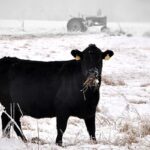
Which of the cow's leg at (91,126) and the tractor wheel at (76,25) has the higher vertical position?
the tractor wheel at (76,25)

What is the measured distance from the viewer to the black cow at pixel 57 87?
640cm

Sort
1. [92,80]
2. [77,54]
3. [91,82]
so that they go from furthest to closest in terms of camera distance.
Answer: [77,54] < [91,82] < [92,80]

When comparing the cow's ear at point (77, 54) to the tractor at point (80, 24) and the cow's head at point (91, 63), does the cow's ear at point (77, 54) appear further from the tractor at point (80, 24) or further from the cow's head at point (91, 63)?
the tractor at point (80, 24)

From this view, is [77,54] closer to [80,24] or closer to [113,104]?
[113,104]

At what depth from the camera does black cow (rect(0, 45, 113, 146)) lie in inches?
252

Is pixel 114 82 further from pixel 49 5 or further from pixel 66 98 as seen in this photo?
pixel 49 5

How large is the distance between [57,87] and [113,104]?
380cm

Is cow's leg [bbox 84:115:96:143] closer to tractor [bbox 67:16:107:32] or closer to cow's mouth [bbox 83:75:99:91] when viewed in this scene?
cow's mouth [bbox 83:75:99:91]

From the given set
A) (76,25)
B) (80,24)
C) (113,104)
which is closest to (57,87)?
(113,104)

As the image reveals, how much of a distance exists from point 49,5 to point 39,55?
94.6 meters

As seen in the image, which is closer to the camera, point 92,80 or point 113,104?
point 92,80

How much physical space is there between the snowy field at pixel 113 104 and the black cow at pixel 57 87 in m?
0.39

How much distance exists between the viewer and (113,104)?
10.2 m

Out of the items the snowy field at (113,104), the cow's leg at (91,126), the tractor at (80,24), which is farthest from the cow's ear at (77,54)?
the tractor at (80,24)
